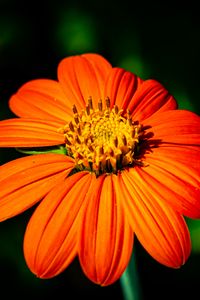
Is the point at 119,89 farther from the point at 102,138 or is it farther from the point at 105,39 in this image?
the point at 105,39

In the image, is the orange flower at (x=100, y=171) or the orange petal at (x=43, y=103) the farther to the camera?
the orange petal at (x=43, y=103)

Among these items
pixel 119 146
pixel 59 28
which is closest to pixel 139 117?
pixel 119 146

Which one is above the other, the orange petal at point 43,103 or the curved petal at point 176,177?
the orange petal at point 43,103

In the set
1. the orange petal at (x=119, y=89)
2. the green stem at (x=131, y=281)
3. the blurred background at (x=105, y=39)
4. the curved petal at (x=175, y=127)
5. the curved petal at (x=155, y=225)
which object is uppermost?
the blurred background at (x=105, y=39)

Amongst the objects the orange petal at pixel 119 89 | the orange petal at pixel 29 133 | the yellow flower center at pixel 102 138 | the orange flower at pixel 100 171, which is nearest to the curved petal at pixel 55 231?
the orange flower at pixel 100 171

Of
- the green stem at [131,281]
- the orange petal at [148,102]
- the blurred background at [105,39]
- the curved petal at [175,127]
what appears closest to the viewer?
the green stem at [131,281]

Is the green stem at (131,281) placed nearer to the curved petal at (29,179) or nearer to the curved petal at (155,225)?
the curved petal at (155,225)

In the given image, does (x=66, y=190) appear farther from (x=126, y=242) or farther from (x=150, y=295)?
→ (x=150, y=295)
